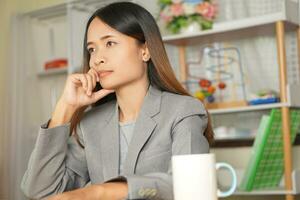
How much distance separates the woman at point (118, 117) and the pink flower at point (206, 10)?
1.24m

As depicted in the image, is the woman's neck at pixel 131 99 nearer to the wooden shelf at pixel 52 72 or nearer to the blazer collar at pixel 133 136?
the blazer collar at pixel 133 136

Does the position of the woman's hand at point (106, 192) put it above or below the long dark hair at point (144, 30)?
below

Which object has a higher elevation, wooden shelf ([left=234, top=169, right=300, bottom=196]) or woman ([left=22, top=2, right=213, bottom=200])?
woman ([left=22, top=2, right=213, bottom=200])

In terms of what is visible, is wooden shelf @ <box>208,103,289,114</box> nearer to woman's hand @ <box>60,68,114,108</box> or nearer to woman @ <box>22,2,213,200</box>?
woman @ <box>22,2,213,200</box>

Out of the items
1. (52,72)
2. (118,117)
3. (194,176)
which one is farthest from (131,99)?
(52,72)

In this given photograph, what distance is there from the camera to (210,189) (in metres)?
0.85

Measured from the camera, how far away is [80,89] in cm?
144

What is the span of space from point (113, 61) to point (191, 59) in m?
1.58

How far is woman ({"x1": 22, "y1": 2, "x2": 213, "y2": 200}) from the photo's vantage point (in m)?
1.33

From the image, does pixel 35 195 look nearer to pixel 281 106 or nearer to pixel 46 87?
pixel 281 106

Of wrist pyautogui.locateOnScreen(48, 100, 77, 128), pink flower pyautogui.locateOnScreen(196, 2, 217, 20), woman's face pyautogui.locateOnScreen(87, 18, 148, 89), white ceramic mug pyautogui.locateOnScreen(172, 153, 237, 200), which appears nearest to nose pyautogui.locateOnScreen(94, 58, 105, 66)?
woman's face pyautogui.locateOnScreen(87, 18, 148, 89)

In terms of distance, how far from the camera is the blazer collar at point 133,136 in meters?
1.33

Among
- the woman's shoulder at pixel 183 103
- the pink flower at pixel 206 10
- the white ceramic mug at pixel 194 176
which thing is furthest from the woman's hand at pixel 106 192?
the pink flower at pixel 206 10

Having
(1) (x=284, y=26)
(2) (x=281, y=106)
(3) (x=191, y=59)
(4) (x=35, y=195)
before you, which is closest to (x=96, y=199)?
(4) (x=35, y=195)
